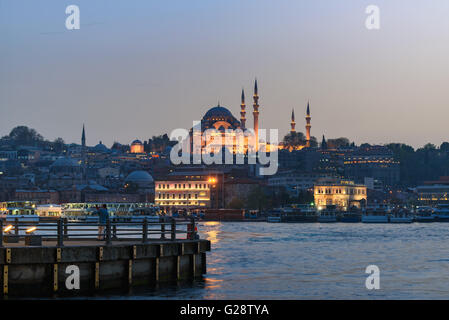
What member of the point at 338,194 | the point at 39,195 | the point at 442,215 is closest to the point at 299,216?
the point at 442,215

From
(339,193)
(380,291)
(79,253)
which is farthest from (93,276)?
(339,193)

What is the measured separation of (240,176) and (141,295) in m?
172

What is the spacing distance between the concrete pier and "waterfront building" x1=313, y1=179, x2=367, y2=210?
154 meters

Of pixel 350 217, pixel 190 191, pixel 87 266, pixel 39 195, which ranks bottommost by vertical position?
pixel 87 266

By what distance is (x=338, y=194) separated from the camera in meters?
191

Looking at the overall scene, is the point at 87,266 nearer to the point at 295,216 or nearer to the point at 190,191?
the point at 295,216

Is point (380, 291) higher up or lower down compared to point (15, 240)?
lower down

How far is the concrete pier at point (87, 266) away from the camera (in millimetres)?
22547

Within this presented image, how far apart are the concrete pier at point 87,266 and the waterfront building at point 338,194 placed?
507ft

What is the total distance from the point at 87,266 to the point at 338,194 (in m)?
169

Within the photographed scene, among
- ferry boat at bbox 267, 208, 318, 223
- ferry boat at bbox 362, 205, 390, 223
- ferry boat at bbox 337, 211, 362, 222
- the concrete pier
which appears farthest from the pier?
ferry boat at bbox 337, 211, 362, 222

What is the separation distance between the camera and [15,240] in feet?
85.4

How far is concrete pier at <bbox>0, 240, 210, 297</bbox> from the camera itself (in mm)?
22547
